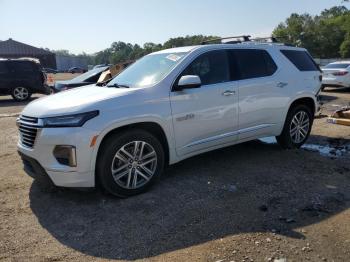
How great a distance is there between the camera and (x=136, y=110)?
479 centimetres

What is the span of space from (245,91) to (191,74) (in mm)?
984

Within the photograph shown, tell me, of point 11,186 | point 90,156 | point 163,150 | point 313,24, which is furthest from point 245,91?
point 313,24

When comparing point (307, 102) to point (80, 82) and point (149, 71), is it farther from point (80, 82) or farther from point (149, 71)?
point (80, 82)

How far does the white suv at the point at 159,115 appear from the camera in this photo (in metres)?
4.51

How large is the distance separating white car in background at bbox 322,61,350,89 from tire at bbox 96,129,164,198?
46.9 feet

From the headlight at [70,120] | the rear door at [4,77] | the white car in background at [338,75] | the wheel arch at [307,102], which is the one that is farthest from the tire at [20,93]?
the headlight at [70,120]

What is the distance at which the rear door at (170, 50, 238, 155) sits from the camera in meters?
5.23

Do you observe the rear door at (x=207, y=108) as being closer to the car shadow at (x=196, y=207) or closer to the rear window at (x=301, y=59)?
the car shadow at (x=196, y=207)

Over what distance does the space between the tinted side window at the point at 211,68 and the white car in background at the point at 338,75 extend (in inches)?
510

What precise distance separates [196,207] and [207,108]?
4.86 ft

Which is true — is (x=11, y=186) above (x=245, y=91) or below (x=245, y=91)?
below

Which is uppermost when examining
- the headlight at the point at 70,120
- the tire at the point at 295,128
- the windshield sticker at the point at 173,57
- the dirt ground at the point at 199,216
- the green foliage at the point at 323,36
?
the green foliage at the point at 323,36

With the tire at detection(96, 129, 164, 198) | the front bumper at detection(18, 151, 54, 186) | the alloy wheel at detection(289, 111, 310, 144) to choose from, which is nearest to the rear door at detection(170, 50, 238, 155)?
the tire at detection(96, 129, 164, 198)

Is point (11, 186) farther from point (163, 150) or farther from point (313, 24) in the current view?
point (313, 24)
